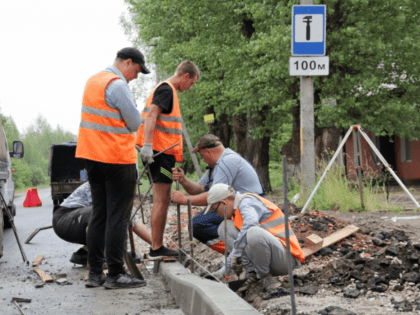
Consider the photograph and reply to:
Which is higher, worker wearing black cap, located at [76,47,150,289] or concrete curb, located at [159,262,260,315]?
worker wearing black cap, located at [76,47,150,289]

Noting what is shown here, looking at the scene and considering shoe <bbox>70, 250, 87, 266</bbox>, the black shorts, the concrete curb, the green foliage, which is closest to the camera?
the concrete curb

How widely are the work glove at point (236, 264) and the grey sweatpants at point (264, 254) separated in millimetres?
50

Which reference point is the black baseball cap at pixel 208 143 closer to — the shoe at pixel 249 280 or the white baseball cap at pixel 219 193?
the white baseball cap at pixel 219 193

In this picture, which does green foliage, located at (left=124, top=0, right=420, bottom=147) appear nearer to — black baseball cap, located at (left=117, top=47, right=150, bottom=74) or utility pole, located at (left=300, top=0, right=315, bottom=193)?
utility pole, located at (left=300, top=0, right=315, bottom=193)

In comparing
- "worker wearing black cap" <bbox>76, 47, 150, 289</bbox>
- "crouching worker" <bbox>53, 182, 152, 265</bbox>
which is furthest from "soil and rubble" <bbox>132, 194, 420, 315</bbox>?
"crouching worker" <bbox>53, 182, 152, 265</bbox>

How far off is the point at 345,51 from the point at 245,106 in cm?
433

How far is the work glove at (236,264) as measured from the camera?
5.21 metres

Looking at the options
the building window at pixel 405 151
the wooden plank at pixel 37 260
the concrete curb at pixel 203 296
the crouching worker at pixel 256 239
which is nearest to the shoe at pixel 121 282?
the concrete curb at pixel 203 296

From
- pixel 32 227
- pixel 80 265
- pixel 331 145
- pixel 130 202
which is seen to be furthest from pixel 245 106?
pixel 130 202

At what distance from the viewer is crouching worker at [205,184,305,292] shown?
5.09 metres

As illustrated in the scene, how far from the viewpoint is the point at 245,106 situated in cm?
1862

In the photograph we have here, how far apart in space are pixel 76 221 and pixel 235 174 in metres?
1.85

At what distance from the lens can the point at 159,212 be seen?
20.1 feet

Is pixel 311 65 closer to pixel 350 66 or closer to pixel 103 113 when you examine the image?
pixel 103 113
